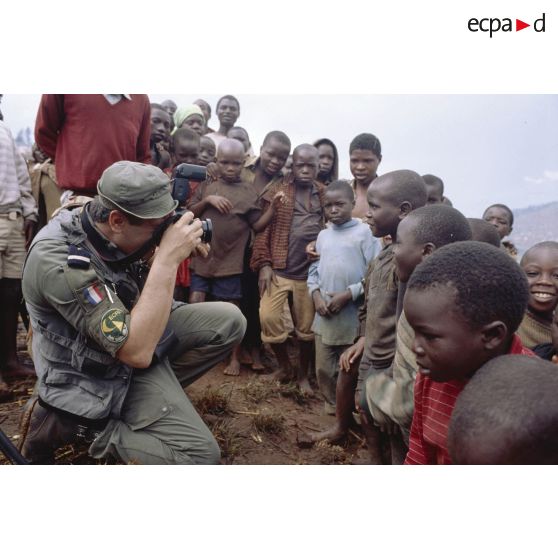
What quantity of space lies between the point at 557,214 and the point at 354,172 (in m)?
1.28

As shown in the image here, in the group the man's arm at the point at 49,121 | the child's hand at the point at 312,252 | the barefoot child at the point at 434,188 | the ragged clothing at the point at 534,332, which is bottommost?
the ragged clothing at the point at 534,332

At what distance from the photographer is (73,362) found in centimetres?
190

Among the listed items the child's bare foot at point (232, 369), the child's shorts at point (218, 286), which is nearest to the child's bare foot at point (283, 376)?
the child's bare foot at point (232, 369)

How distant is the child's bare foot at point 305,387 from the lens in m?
3.27

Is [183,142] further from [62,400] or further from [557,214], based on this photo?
[557,214]

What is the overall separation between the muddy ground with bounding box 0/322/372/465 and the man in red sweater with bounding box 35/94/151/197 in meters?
1.33

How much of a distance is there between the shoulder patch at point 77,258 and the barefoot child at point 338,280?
1.47m

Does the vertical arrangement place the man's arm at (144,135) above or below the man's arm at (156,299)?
above

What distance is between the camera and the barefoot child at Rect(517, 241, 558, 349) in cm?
199

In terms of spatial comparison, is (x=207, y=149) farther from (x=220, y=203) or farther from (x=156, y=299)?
(x=156, y=299)

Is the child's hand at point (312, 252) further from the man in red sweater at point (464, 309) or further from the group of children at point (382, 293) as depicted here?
the man in red sweater at point (464, 309)

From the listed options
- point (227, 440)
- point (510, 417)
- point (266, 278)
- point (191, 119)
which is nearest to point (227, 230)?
point (266, 278)

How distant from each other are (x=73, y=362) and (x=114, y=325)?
287 mm

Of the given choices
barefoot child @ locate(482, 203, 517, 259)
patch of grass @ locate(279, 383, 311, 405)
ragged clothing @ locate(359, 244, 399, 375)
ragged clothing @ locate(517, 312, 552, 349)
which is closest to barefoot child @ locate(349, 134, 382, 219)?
barefoot child @ locate(482, 203, 517, 259)
